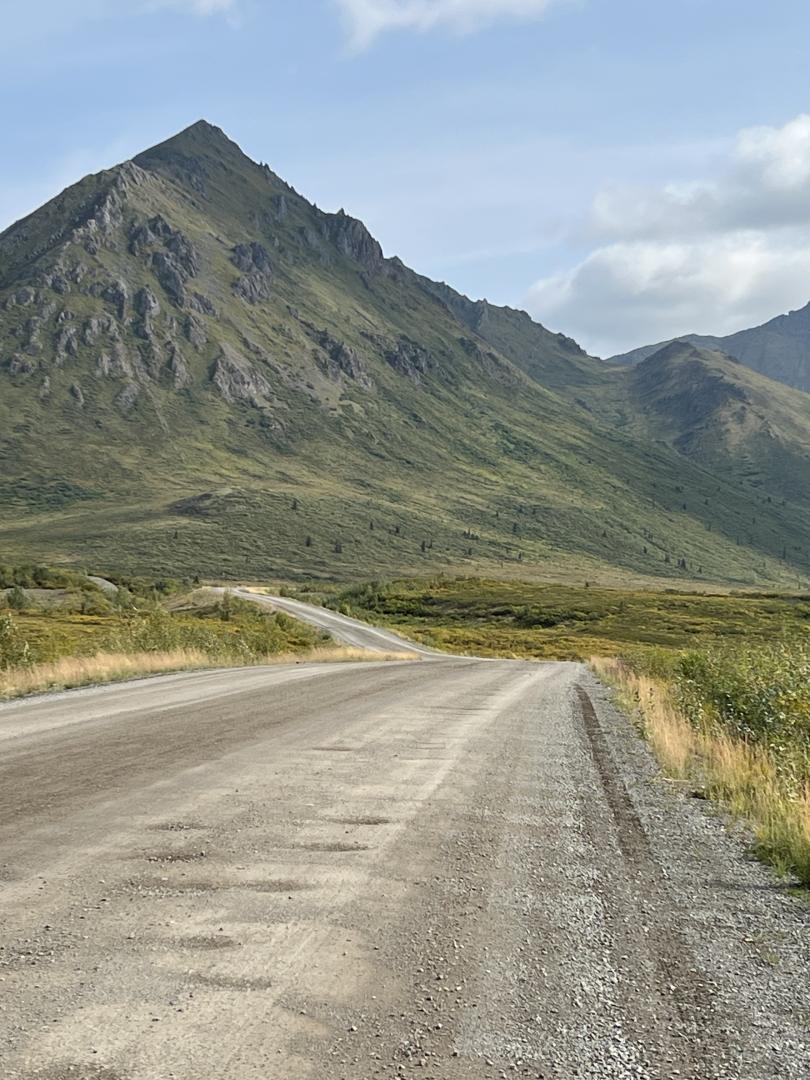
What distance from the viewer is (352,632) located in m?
62.6

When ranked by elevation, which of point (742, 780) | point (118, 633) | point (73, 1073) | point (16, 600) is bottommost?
point (742, 780)

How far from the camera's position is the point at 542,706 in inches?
736

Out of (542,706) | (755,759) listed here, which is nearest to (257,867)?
(755,759)

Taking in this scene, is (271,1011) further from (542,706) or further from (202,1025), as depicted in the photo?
(542,706)

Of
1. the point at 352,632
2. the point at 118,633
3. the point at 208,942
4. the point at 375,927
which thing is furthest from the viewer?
the point at 352,632

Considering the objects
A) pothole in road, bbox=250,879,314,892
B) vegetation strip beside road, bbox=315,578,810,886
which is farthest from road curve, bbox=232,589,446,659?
pothole in road, bbox=250,879,314,892

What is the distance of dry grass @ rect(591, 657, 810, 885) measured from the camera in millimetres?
6594

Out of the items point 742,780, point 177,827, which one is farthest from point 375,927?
point 742,780

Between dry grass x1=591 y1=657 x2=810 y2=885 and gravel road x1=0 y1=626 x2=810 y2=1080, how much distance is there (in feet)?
1.32

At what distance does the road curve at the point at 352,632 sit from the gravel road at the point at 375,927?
4233 centimetres

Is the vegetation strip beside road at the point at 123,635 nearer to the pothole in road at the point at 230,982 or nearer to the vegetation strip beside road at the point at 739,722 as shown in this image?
the vegetation strip beside road at the point at 739,722

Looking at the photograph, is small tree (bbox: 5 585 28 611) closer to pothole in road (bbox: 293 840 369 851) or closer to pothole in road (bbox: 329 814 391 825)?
pothole in road (bbox: 329 814 391 825)

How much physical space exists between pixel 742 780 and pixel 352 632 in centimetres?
5414

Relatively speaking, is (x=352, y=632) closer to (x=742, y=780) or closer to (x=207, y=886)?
(x=742, y=780)
